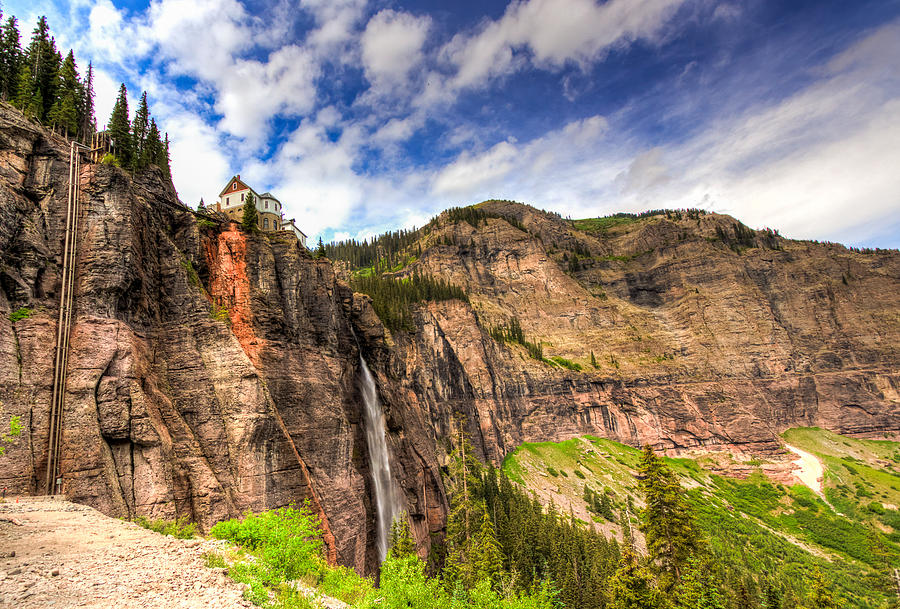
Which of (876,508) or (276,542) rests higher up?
(276,542)

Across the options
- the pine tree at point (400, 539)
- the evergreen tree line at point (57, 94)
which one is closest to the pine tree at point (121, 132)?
the evergreen tree line at point (57, 94)

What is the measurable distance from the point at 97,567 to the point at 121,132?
40987mm

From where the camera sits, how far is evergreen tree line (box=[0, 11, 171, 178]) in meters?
33.9

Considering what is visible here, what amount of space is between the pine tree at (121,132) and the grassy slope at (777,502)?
280ft

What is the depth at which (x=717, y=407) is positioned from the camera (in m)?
132

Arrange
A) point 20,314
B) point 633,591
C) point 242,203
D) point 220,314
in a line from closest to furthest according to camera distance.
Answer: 1. point 20,314
2. point 633,591
3. point 220,314
4. point 242,203

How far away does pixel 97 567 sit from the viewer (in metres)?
11.2

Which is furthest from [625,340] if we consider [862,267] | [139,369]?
[139,369]

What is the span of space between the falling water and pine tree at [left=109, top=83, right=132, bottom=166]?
1102 inches

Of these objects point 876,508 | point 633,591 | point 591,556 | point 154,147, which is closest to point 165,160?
point 154,147

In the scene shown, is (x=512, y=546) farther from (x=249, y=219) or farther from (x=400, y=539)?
(x=249, y=219)

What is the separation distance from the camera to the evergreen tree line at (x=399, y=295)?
3088 inches

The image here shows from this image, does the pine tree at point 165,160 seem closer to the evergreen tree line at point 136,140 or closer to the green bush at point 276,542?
the evergreen tree line at point 136,140

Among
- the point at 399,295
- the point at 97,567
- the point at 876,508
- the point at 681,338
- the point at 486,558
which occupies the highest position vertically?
the point at 399,295
